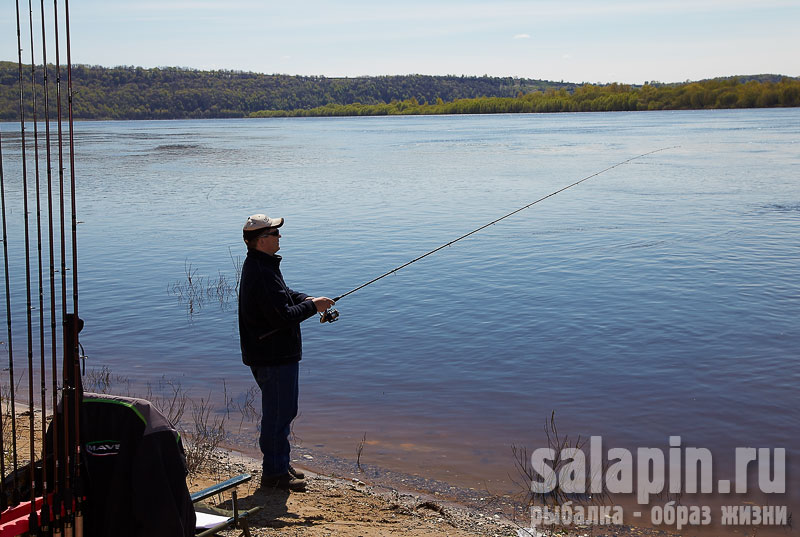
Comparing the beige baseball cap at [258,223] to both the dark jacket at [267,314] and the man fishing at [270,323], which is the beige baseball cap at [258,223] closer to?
the man fishing at [270,323]

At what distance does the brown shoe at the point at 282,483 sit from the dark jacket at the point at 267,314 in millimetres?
860

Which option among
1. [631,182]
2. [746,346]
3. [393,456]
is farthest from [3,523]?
[631,182]

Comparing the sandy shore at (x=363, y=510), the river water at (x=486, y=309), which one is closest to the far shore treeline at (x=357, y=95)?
the river water at (x=486, y=309)

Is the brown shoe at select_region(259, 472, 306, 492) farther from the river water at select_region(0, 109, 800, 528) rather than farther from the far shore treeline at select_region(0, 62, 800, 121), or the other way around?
the far shore treeline at select_region(0, 62, 800, 121)

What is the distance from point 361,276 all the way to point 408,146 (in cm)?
3795

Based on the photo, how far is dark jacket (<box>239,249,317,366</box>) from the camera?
5.04 metres

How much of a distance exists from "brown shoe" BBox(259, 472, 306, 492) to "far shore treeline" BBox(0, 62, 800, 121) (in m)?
86.2

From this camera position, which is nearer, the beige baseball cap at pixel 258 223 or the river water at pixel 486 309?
the beige baseball cap at pixel 258 223

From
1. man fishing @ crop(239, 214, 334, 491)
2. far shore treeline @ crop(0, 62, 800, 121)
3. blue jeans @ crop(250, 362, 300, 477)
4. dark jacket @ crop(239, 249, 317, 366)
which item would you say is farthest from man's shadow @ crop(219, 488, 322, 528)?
far shore treeline @ crop(0, 62, 800, 121)

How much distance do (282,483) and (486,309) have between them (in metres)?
6.73
